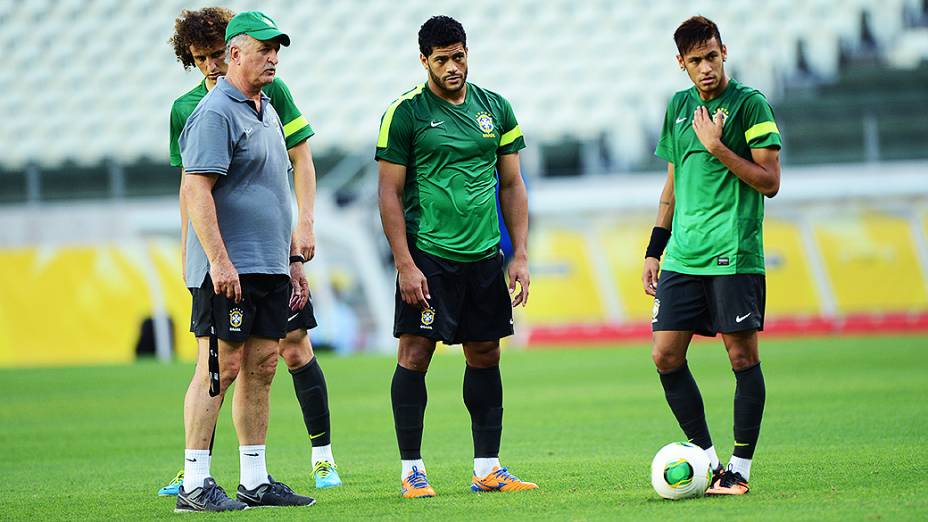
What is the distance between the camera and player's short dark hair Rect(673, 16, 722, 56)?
17.6 ft

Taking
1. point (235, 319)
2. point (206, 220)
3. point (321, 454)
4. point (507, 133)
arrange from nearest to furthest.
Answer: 1. point (206, 220)
2. point (235, 319)
3. point (507, 133)
4. point (321, 454)

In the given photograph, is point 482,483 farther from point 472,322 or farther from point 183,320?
point 183,320

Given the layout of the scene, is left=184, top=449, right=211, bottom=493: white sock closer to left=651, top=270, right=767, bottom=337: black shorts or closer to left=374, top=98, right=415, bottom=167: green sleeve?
left=374, top=98, right=415, bottom=167: green sleeve

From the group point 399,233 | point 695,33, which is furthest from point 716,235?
point 399,233

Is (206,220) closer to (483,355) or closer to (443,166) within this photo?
(443,166)

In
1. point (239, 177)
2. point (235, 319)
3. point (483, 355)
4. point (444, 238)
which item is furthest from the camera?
point (483, 355)

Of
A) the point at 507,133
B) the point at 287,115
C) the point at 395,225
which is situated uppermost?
the point at 287,115

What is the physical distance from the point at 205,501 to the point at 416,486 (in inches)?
35.7

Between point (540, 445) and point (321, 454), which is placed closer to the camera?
point (321, 454)

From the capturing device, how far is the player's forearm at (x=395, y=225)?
560 cm

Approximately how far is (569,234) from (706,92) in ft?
Answer: 72.0

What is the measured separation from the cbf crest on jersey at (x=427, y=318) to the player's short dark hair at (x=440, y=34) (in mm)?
1114

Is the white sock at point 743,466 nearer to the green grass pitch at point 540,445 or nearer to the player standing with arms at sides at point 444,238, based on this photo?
the green grass pitch at point 540,445

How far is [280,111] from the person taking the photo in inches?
239
